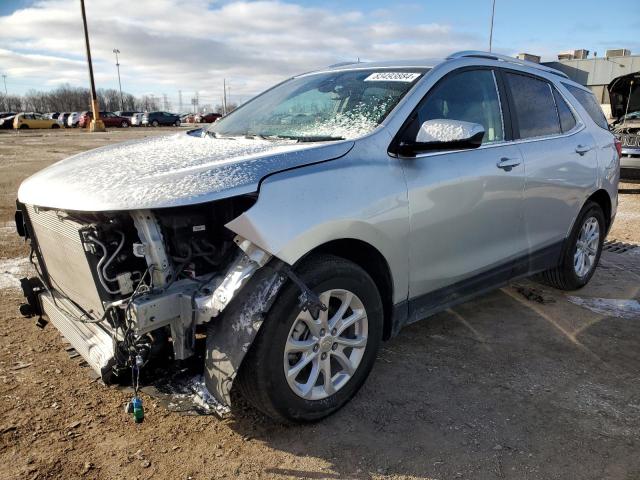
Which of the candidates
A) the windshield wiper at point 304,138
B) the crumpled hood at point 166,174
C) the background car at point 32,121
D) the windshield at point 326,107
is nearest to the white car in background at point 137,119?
the background car at point 32,121

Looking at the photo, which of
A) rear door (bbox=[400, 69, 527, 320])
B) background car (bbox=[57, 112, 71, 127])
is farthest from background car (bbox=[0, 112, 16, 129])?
rear door (bbox=[400, 69, 527, 320])

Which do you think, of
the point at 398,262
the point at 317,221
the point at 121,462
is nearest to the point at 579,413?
the point at 398,262

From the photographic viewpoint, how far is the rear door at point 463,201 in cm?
293

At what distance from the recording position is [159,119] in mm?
49844

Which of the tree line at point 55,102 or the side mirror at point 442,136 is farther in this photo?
the tree line at point 55,102

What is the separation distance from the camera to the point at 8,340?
356cm

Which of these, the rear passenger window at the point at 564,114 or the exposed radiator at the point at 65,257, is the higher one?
the rear passenger window at the point at 564,114

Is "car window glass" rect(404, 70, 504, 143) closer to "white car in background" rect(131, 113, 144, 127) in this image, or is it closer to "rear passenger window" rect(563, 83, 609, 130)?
"rear passenger window" rect(563, 83, 609, 130)

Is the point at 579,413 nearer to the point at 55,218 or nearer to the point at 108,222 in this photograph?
the point at 108,222

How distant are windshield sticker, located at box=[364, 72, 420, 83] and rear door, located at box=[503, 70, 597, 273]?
934 millimetres

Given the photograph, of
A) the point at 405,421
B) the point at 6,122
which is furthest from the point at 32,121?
the point at 405,421

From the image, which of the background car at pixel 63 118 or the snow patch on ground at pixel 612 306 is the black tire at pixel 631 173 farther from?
the background car at pixel 63 118

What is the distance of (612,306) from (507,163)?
1905 mm

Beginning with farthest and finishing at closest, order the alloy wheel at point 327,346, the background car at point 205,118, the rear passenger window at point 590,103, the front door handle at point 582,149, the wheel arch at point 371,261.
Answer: the background car at point 205,118 → the rear passenger window at point 590,103 → the front door handle at point 582,149 → the wheel arch at point 371,261 → the alloy wheel at point 327,346
